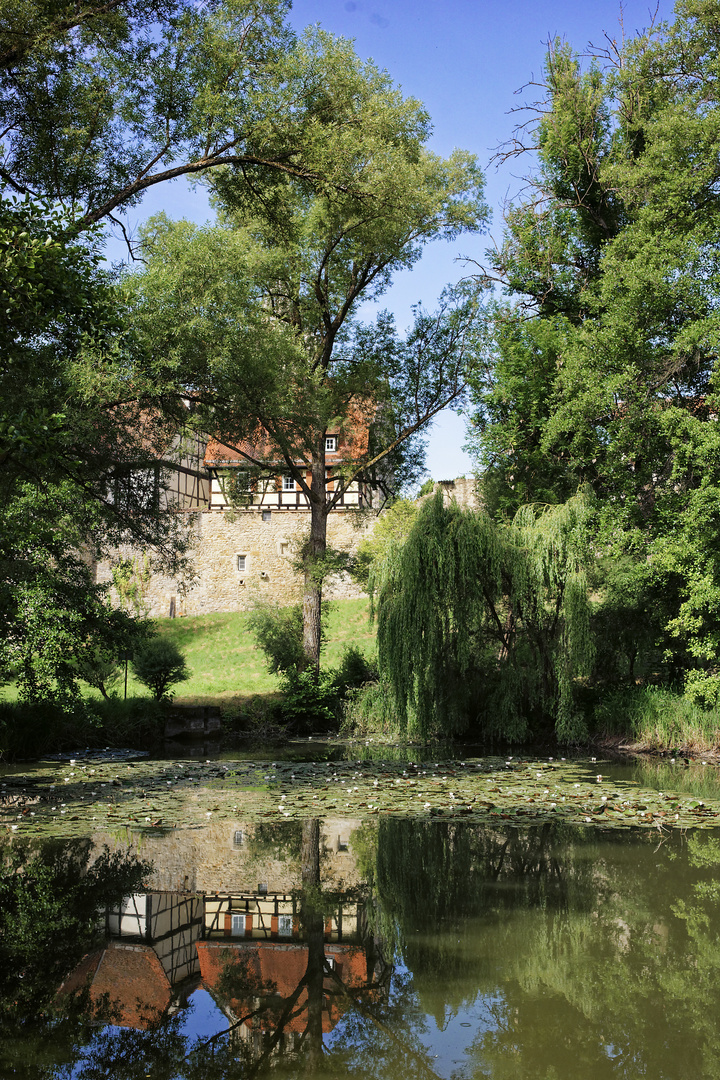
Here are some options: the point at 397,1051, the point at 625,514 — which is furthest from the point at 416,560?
the point at 397,1051

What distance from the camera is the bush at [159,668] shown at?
16.4 meters

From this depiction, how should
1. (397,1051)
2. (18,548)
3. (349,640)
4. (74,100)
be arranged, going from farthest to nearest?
(349,640) → (18,548) → (74,100) → (397,1051)

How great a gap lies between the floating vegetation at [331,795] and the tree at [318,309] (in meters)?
5.10

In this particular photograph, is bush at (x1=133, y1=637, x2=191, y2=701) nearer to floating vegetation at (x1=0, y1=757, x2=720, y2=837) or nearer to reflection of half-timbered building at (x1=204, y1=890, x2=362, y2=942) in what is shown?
floating vegetation at (x1=0, y1=757, x2=720, y2=837)

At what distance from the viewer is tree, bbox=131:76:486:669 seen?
35.6 feet

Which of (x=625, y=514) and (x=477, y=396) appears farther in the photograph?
(x=477, y=396)

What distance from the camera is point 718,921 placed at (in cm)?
463

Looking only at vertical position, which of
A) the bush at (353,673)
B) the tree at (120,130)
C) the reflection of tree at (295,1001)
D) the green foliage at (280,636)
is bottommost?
the reflection of tree at (295,1001)

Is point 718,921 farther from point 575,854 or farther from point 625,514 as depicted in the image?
point 625,514

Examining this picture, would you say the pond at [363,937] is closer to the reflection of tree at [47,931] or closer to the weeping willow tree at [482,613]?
the reflection of tree at [47,931]

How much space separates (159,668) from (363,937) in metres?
12.7

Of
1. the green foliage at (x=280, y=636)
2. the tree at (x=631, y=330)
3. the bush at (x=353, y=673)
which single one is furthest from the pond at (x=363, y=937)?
the green foliage at (x=280, y=636)

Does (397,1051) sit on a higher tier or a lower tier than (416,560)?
lower

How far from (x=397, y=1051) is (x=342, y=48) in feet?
48.1
